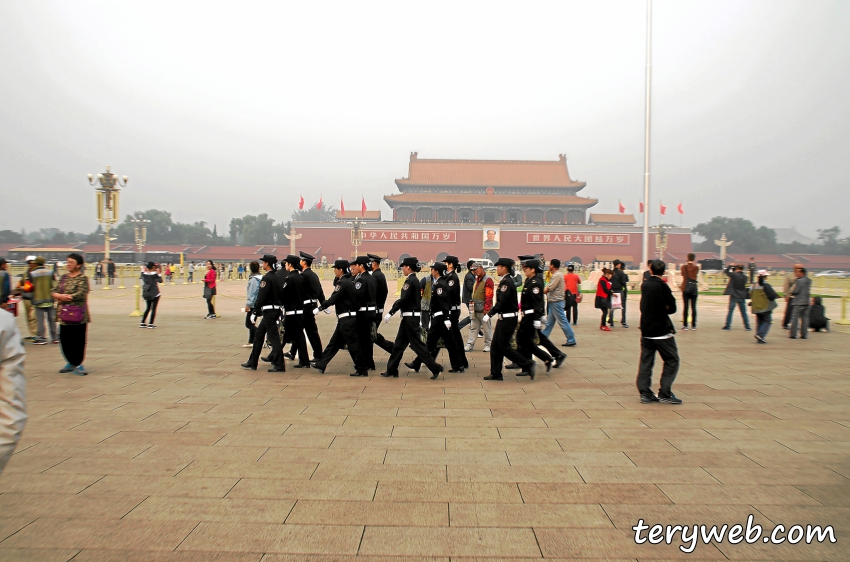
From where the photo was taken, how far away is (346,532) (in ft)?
8.08

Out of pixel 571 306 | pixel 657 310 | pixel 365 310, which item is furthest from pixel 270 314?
pixel 571 306

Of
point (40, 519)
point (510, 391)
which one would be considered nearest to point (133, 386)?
point (40, 519)

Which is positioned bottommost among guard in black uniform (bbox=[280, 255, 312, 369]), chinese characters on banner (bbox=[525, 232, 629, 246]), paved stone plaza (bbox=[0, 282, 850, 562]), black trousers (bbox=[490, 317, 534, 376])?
paved stone plaza (bbox=[0, 282, 850, 562])

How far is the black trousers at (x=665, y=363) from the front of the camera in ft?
15.2

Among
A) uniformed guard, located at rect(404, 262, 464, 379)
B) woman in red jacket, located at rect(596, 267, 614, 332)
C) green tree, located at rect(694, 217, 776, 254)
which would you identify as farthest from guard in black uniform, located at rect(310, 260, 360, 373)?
green tree, located at rect(694, 217, 776, 254)

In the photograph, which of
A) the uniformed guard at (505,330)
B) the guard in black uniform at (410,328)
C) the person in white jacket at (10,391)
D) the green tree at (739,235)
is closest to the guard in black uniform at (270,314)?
the guard in black uniform at (410,328)

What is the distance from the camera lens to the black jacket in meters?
4.64

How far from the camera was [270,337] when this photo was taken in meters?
6.08

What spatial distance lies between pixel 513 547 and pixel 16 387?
1.90 meters

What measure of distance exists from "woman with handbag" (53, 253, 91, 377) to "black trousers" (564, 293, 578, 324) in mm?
6239

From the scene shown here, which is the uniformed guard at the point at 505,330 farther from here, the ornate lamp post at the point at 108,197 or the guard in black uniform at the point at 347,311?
the ornate lamp post at the point at 108,197

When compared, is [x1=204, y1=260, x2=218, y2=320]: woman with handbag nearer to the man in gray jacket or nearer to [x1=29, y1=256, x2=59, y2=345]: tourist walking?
[x1=29, y1=256, x2=59, y2=345]: tourist walking

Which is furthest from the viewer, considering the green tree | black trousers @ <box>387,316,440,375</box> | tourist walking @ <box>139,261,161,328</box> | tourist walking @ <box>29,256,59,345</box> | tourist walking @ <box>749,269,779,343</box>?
the green tree

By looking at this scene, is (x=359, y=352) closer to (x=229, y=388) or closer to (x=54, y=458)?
(x=229, y=388)
